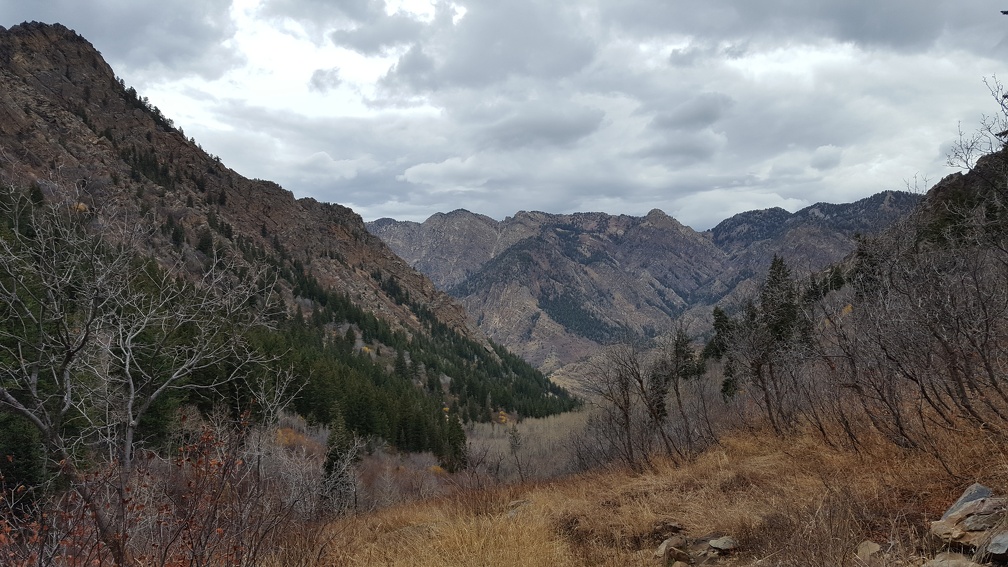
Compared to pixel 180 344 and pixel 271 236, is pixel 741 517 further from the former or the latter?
pixel 271 236

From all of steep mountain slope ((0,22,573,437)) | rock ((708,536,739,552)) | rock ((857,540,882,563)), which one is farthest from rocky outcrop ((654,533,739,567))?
steep mountain slope ((0,22,573,437))

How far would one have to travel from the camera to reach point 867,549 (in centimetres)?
448

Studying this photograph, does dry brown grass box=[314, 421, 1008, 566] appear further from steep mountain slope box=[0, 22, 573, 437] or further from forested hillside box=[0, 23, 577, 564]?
steep mountain slope box=[0, 22, 573, 437]

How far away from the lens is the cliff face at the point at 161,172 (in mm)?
91938

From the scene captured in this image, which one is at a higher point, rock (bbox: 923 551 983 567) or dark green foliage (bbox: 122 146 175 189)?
dark green foliage (bbox: 122 146 175 189)

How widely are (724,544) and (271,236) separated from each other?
158m

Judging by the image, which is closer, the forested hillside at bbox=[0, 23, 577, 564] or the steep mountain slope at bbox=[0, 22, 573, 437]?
the forested hillside at bbox=[0, 23, 577, 564]

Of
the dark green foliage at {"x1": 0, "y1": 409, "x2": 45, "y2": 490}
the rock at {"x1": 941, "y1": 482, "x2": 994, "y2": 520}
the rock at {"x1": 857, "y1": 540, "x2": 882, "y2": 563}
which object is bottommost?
the dark green foliage at {"x1": 0, "y1": 409, "x2": 45, "y2": 490}

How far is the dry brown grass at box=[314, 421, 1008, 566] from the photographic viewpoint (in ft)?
16.0

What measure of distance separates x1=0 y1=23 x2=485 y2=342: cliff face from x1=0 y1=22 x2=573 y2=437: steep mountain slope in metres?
0.39


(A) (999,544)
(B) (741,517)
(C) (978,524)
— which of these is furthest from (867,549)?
(B) (741,517)

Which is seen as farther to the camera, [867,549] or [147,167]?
[147,167]

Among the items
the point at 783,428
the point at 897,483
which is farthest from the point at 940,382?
the point at 783,428

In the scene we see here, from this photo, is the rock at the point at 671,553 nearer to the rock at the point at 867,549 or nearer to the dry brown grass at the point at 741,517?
the dry brown grass at the point at 741,517
